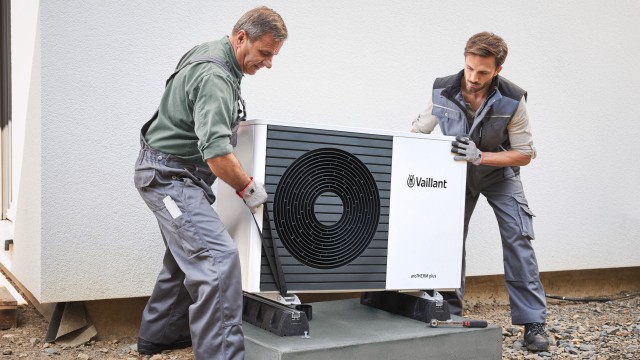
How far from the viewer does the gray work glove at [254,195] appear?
237 centimetres

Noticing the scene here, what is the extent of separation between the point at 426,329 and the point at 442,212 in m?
0.48

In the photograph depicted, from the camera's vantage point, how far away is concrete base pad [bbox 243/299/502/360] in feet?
7.89

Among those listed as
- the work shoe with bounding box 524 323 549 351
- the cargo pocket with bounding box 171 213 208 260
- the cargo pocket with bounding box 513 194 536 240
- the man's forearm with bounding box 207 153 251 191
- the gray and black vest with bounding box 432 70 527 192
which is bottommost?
the work shoe with bounding box 524 323 549 351

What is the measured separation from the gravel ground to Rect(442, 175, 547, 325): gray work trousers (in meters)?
0.23

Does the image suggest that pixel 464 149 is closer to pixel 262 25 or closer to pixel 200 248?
pixel 262 25

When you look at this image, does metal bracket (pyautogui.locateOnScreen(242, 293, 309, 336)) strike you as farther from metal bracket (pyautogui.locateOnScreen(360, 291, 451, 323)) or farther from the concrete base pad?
metal bracket (pyautogui.locateOnScreen(360, 291, 451, 323))

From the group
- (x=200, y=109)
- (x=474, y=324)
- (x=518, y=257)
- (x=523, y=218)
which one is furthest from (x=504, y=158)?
(x=200, y=109)

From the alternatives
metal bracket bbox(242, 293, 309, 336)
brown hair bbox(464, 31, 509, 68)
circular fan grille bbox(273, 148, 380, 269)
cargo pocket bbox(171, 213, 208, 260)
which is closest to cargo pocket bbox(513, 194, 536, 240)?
brown hair bbox(464, 31, 509, 68)

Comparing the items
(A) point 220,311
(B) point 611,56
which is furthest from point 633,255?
(A) point 220,311

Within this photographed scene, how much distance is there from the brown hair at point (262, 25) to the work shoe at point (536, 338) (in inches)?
76.5

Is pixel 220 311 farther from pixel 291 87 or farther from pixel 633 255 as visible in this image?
pixel 633 255

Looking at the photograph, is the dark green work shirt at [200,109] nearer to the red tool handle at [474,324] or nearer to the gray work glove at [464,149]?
the gray work glove at [464,149]

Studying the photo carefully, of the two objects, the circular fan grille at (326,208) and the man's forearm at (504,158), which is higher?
the man's forearm at (504,158)

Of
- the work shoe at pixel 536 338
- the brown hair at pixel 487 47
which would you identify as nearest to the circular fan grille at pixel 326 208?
the brown hair at pixel 487 47
